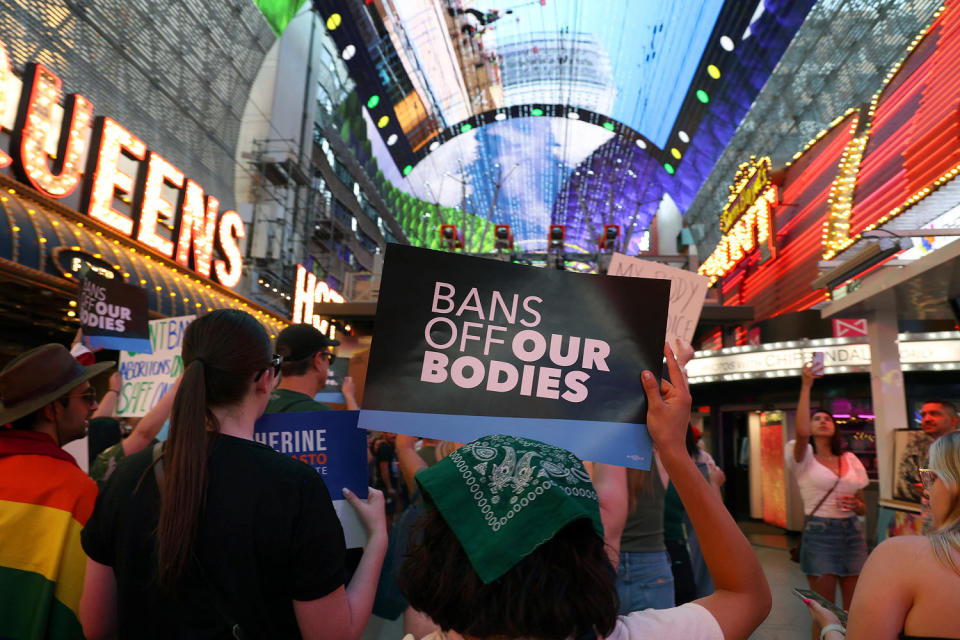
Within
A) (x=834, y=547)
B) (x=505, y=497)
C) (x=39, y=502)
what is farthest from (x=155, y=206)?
(x=505, y=497)

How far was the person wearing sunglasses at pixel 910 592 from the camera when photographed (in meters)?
1.85

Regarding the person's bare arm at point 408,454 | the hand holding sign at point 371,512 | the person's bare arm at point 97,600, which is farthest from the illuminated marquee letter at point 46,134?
the hand holding sign at point 371,512

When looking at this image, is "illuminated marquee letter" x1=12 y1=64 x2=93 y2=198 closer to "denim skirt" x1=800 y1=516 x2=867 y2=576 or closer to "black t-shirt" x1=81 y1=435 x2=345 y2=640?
"black t-shirt" x1=81 y1=435 x2=345 y2=640

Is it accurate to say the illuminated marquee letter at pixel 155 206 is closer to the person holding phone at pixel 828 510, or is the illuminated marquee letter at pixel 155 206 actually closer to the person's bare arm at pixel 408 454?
the person's bare arm at pixel 408 454

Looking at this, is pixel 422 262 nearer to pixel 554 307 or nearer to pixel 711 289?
pixel 554 307

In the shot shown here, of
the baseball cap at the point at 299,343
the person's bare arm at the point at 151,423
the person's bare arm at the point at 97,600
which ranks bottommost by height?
the person's bare arm at the point at 97,600

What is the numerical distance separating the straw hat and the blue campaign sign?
0.80 metres

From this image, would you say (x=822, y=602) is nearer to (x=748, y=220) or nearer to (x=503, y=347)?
(x=503, y=347)

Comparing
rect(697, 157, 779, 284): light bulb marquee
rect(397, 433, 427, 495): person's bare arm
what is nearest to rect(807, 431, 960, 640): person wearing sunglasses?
rect(397, 433, 427, 495): person's bare arm

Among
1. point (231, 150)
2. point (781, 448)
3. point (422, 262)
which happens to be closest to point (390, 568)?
point (422, 262)

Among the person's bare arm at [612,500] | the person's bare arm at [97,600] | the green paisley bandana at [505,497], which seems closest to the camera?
the green paisley bandana at [505,497]

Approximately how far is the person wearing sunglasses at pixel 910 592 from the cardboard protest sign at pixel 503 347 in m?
0.84

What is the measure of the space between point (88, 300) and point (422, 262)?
403 cm

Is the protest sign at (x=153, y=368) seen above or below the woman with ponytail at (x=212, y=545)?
above
